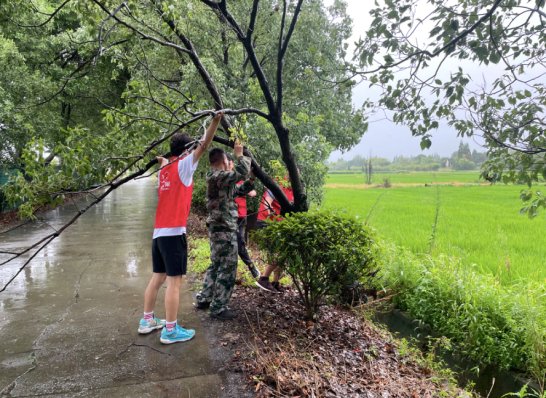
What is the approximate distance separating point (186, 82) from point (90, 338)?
486 centimetres

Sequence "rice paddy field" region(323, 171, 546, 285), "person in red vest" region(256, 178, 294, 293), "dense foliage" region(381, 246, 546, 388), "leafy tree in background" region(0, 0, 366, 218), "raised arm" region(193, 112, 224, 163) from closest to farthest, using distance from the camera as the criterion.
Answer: "raised arm" region(193, 112, 224, 163) → "leafy tree in background" region(0, 0, 366, 218) → "dense foliage" region(381, 246, 546, 388) → "person in red vest" region(256, 178, 294, 293) → "rice paddy field" region(323, 171, 546, 285)

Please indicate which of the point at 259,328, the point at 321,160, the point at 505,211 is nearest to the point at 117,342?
the point at 259,328

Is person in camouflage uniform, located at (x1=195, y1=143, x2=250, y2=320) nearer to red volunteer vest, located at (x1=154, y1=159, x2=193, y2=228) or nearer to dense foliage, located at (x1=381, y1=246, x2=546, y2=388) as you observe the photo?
red volunteer vest, located at (x1=154, y1=159, x2=193, y2=228)

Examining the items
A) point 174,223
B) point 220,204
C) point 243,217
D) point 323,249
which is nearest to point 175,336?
point 174,223

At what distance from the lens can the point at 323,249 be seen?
3713 mm

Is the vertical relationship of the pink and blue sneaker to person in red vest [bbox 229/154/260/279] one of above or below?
below

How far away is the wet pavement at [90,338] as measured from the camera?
3.09 metres

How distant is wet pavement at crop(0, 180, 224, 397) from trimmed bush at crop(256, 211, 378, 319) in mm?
1149

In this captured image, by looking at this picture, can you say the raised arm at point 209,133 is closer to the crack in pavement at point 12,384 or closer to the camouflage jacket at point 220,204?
the camouflage jacket at point 220,204

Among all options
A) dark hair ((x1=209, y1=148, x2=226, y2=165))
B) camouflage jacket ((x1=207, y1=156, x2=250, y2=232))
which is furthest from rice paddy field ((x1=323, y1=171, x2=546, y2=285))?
dark hair ((x1=209, y1=148, x2=226, y2=165))

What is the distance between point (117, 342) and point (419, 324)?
3540 mm

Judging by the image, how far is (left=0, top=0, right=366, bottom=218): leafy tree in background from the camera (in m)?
3.56

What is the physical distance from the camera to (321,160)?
24.6 feet

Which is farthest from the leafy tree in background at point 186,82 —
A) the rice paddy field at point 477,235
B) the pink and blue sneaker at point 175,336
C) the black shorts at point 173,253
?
the pink and blue sneaker at point 175,336
